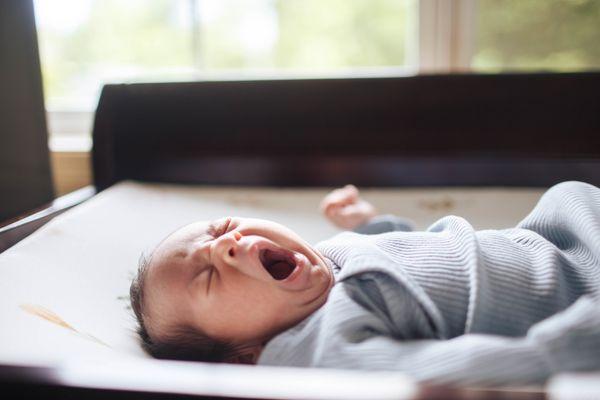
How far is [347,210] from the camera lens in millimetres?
1089

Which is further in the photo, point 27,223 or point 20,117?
point 20,117

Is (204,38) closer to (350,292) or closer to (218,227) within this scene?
(218,227)

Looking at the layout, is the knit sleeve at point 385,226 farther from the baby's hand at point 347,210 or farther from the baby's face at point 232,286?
the baby's face at point 232,286

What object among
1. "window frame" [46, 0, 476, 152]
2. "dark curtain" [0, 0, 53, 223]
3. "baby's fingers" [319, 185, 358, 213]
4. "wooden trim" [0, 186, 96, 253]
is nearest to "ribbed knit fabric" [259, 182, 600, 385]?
"baby's fingers" [319, 185, 358, 213]

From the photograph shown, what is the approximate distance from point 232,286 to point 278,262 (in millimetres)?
98

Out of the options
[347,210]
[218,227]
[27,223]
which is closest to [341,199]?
[347,210]

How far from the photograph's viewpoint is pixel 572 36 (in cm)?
159

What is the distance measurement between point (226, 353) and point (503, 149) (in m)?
0.93

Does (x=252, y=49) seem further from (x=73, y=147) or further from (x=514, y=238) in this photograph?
(x=514, y=238)

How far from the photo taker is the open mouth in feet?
2.21

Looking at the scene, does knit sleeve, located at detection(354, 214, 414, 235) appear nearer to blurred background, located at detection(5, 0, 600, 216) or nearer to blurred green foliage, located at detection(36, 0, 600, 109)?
blurred background, located at detection(5, 0, 600, 216)

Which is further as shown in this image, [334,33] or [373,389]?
[334,33]

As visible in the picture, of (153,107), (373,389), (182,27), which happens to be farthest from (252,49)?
(373,389)

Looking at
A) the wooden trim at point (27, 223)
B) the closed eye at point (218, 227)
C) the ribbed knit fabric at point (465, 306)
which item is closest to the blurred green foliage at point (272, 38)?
the wooden trim at point (27, 223)
